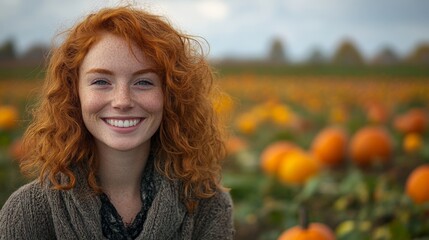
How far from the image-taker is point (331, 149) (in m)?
4.80

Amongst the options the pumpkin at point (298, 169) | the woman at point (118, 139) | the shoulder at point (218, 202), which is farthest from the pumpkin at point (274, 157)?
the woman at point (118, 139)

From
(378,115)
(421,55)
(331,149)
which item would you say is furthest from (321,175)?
(421,55)

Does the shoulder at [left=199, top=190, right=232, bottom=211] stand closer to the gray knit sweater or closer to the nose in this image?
the gray knit sweater

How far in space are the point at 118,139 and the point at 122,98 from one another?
154 millimetres

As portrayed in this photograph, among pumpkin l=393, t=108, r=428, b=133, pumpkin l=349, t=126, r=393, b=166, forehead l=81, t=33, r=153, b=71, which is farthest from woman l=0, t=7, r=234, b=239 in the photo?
pumpkin l=393, t=108, r=428, b=133

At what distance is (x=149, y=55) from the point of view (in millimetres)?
1894

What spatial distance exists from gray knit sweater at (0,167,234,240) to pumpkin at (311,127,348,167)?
2.91m

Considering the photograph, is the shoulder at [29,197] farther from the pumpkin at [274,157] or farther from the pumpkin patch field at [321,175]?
the pumpkin at [274,157]

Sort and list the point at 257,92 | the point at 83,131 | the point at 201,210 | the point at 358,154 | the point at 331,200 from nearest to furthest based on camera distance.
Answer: the point at 83,131 < the point at 201,210 < the point at 331,200 < the point at 358,154 < the point at 257,92

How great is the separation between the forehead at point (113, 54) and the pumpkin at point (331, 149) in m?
3.19

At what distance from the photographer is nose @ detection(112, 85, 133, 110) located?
6.07 feet

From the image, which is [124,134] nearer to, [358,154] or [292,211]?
[292,211]

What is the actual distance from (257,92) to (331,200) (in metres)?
7.77

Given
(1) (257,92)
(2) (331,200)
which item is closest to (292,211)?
(2) (331,200)
